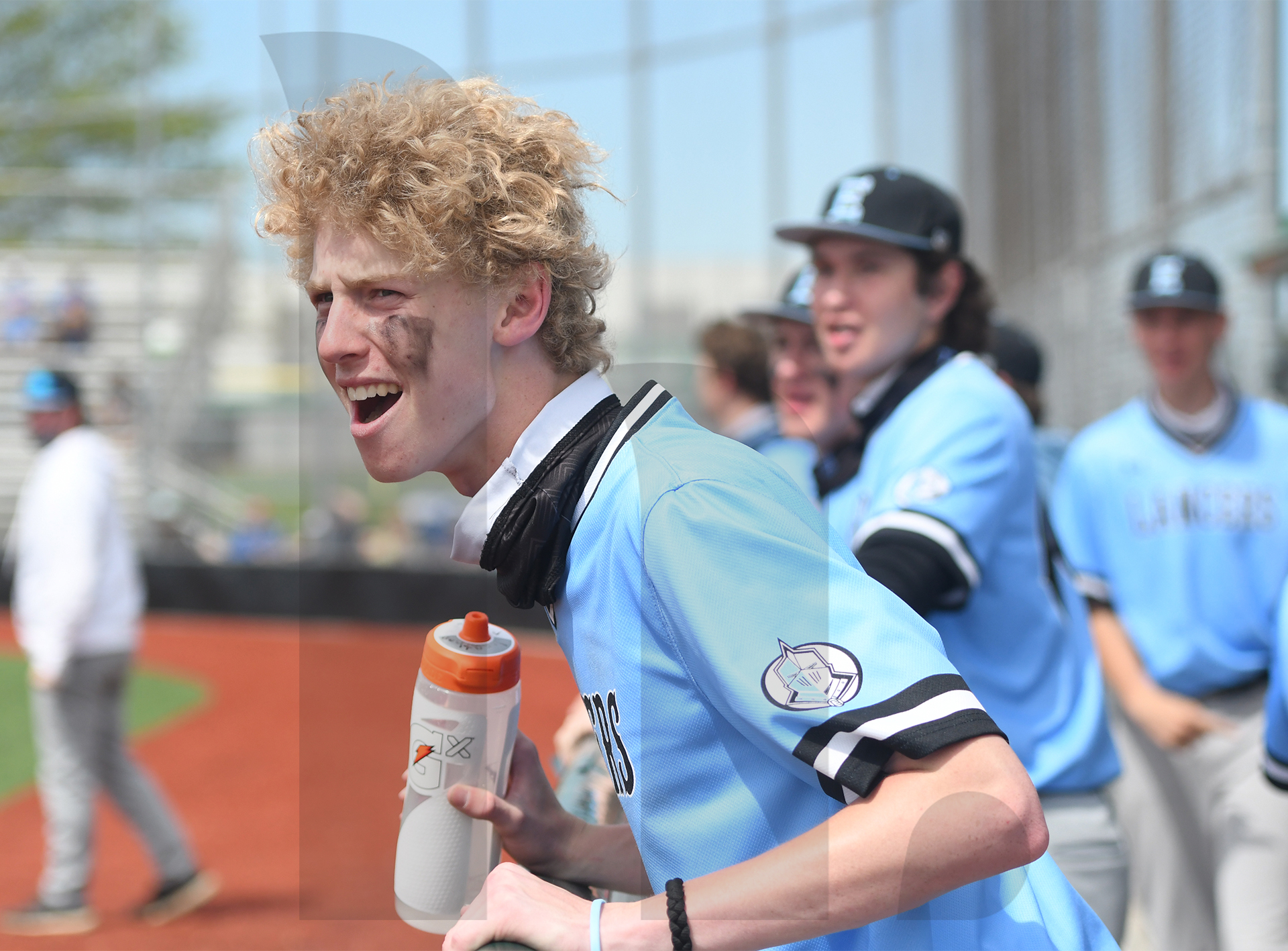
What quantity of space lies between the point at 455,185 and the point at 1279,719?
222 centimetres

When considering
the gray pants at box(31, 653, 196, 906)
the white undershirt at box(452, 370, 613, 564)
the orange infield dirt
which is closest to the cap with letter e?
the gray pants at box(31, 653, 196, 906)

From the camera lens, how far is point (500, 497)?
1389 millimetres

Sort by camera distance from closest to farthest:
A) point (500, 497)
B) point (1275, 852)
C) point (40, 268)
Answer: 1. point (500, 497)
2. point (1275, 852)
3. point (40, 268)

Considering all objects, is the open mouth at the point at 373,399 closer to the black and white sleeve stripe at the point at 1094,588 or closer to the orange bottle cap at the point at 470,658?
the orange bottle cap at the point at 470,658

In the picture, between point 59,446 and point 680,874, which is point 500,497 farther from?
point 59,446

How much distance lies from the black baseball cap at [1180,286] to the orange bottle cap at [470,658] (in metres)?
3.35

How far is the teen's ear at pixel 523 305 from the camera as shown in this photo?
1.42m

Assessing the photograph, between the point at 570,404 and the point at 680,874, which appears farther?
the point at 570,404

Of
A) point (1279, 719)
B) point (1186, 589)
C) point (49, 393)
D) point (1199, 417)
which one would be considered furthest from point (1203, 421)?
point (49, 393)

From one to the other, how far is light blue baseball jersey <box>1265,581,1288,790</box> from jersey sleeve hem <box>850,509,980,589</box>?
843mm

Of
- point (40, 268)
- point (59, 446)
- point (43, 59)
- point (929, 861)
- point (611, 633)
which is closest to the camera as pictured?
point (929, 861)

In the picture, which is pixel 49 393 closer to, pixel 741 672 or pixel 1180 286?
pixel 1180 286

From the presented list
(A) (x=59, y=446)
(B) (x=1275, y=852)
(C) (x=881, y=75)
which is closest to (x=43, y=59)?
(C) (x=881, y=75)

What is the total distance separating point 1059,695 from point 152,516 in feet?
55.1
